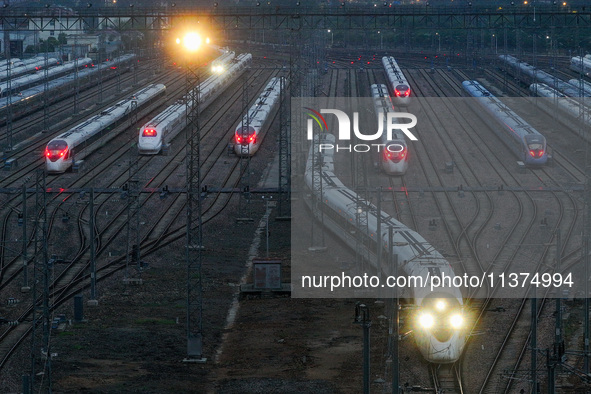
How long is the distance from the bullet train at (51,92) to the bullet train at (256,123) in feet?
44.7

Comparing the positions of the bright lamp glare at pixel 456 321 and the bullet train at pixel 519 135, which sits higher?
the bullet train at pixel 519 135

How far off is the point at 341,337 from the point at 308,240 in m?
13.0

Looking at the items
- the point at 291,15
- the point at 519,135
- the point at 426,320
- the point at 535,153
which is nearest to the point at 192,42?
the point at 426,320

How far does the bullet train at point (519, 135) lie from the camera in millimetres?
59719

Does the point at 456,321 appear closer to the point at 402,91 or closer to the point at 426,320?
the point at 426,320

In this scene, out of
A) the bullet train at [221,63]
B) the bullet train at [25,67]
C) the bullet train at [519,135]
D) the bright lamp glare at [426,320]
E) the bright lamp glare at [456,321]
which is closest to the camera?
the bright lamp glare at [426,320]

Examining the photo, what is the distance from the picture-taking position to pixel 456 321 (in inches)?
1168

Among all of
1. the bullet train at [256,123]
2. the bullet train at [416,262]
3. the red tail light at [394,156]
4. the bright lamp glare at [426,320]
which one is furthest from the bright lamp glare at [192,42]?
the red tail light at [394,156]

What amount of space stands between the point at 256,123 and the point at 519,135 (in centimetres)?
1515

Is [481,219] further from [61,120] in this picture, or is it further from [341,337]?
[61,120]

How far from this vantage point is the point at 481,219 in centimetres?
4809

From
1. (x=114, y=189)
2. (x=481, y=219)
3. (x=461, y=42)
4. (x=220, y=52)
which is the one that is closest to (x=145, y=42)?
(x=220, y=52)

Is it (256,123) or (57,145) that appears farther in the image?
(256,123)

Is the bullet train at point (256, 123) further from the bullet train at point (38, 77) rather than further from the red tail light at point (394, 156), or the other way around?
the bullet train at point (38, 77)
